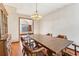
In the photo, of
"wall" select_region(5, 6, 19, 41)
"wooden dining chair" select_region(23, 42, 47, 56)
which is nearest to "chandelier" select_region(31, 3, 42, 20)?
"wall" select_region(5, 6, 19, 41)

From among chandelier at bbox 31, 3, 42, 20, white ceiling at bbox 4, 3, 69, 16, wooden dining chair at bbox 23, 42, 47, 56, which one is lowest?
wooden dining chair at bbox 23, 42, 47, 56

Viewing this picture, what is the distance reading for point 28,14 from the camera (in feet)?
7.09

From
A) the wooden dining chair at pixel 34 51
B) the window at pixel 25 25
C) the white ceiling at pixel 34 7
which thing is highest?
the white ceiling at pixel 34 7

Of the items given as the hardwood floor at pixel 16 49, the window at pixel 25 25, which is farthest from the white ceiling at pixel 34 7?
the hardwood floor at pixel 16 49

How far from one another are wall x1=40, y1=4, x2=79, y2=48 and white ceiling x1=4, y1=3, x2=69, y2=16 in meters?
0.09

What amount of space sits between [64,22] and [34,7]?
70 cm

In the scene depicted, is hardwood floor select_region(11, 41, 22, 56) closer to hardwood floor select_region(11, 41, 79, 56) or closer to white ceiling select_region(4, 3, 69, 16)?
hardwood floor select_region(11, 41, 79, 56)

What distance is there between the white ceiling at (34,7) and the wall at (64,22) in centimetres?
9

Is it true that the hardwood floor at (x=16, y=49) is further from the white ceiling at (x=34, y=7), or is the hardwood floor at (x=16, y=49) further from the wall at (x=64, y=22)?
the white ceiling at (x=34, y=7)

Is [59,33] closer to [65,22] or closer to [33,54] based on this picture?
[65,22]

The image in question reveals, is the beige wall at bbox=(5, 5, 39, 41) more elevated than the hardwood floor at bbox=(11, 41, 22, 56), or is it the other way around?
the beige wall at bbox=(5, 5, 39, 41)

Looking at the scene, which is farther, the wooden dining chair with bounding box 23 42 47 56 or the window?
the window

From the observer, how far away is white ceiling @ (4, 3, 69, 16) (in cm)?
211

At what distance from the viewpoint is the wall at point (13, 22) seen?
81.7 inches
